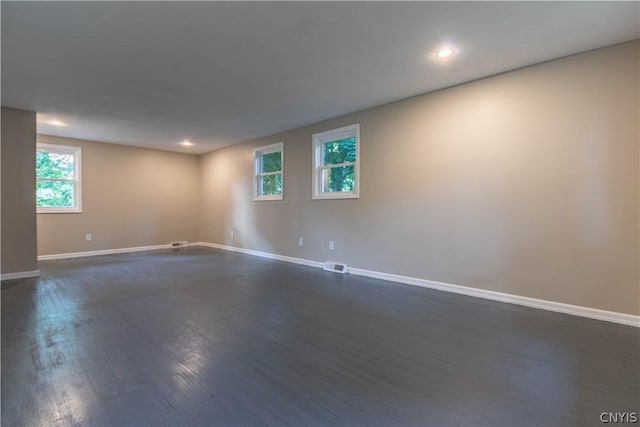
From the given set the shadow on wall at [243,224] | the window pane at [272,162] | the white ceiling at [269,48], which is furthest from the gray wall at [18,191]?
the window pane at [272,162]

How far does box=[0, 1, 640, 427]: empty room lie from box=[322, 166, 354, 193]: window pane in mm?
32

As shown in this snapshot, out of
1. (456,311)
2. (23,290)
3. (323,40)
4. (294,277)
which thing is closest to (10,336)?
(23,290)

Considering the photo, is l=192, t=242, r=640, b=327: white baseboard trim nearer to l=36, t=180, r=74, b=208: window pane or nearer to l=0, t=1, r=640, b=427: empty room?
l=0, t=1, r=640, b=427: empty room

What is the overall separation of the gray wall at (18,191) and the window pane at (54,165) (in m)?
1.73

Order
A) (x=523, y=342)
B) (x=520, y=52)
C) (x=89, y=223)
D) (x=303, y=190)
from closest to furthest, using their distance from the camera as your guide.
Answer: (x=523, y=342) < (x=520, y=52) < (x=303, y=190) < (x=89, y=223)

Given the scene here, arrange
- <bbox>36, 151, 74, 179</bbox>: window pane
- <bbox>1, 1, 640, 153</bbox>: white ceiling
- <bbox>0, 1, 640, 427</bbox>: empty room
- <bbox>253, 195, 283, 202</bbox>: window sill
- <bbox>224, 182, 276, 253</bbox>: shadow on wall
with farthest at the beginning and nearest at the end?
<bbox>224, 182, 276, 253</bbox>: shadow on wall, <bbox>253, 195, 283, 202</bbox>: window sill, <bbox>36, 151, 74, 179</bbox>: window pane, <bbox>1, 1, 640, 153</bbox>: white ceiling, <bbox>0, 1, 640, 427</bbox>: empty room

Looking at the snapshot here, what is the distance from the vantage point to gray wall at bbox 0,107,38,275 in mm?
4109

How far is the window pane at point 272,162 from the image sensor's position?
5.92m

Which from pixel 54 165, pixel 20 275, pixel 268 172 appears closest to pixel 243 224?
pixel 268 172

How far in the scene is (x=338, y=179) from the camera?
488cm

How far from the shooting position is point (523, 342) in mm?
2240

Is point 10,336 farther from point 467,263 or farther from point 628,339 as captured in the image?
point 628,339

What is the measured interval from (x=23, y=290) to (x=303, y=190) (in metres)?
3.88

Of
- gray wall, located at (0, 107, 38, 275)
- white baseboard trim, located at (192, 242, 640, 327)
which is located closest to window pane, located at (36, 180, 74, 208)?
gray wall, located at (0, 107, 38, 275)
